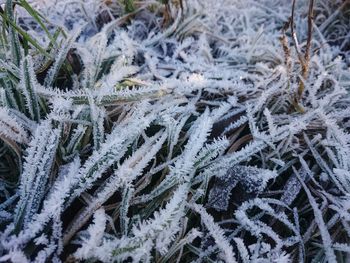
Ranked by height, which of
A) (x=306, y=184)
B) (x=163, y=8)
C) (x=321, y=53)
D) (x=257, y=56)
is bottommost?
(x=306, y=184)

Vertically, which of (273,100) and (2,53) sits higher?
(2,53)

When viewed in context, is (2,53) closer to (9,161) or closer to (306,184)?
(9,161)

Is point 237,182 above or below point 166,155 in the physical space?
below

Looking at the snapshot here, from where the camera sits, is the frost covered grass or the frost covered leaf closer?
the frost covered grass

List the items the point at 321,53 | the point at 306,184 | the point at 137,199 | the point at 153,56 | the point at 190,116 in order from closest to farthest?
the point at 137,199 → the point at 306,184 → the point at 190,116 → the point at 153,56 → the point at 321,53

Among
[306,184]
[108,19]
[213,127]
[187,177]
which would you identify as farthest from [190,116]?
[108,19]

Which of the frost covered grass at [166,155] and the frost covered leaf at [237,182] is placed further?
the frost covered leaf at [237,182]

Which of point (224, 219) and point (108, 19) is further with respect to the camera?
point (108, 19)

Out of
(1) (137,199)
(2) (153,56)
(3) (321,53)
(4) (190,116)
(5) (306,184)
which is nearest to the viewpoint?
(1) (137,199)
